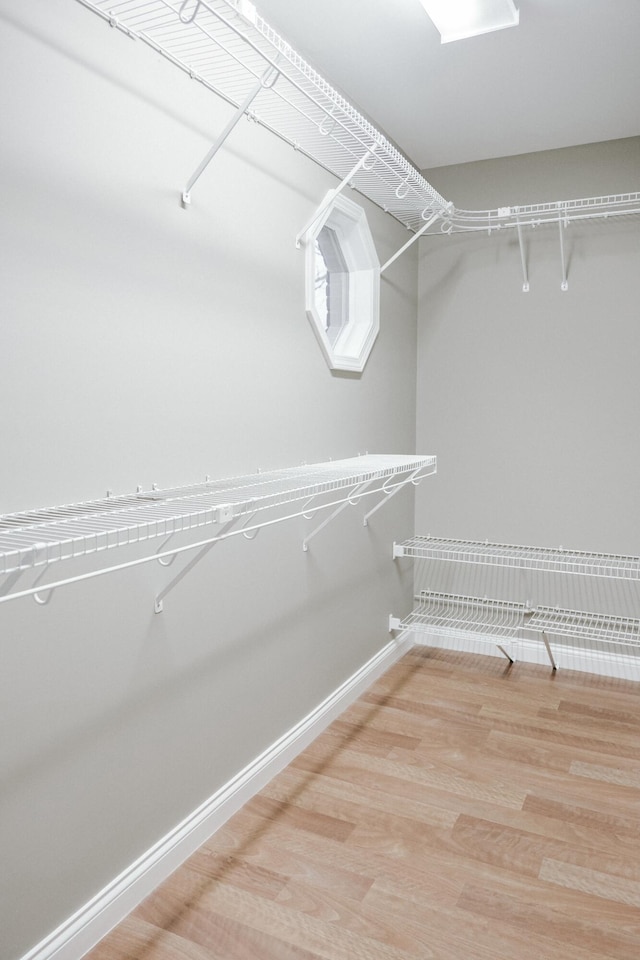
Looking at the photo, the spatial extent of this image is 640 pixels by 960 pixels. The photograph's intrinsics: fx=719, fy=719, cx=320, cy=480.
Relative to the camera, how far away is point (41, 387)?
57.4 inches

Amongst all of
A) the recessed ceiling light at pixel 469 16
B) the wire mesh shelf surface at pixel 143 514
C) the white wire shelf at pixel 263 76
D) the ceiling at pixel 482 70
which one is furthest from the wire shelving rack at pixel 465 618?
the recessed ceiling light at pixel 469 16

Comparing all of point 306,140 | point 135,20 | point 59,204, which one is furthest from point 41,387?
point 306,140

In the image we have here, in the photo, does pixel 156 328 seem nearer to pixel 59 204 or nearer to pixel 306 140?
pixel 59 204

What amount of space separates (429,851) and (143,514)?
129 cm

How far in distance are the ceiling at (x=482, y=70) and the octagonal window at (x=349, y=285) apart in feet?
1.46

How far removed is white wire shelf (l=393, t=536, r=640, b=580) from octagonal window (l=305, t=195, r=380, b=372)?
101cm

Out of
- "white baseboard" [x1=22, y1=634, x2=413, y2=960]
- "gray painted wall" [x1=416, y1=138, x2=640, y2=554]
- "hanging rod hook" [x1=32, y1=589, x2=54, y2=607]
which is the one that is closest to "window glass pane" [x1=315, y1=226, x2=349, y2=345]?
"gray painted wall" [x1=416, y1=138, x2=640, y2=554]

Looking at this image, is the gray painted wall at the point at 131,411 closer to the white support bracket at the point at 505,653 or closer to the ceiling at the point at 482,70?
the ceiling at the point at 482,70

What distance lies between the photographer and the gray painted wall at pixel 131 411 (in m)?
1.42

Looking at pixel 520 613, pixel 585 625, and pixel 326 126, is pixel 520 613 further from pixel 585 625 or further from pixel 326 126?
pixel 326 126

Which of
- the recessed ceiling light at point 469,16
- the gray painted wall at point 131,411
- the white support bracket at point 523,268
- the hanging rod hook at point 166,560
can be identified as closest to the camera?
the gray painted wall at point 131,411

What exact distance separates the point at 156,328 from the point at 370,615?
5.90ft

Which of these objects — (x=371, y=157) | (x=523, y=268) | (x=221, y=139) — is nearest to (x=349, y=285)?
(x=371, y=157)

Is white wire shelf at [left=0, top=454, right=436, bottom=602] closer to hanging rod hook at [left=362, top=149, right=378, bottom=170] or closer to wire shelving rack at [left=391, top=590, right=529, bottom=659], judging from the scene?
hanging rod hook at [left=362, top=149, right=378, bottom=170]
